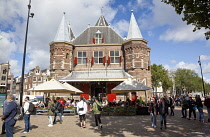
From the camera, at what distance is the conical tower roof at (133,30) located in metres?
22.6

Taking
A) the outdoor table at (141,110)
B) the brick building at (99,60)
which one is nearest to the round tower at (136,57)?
the brick building at (99,60)

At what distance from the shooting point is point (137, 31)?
23109 millimetres

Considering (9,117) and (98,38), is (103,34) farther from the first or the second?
(9,117)

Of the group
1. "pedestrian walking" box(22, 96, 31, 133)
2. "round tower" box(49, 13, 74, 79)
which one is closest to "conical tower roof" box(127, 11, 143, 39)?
"round tower" box(49, 13, 74, 79)

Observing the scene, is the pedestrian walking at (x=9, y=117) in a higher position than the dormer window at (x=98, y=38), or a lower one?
lower

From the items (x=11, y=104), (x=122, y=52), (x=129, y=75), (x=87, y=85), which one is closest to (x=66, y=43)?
(x=87, y=85)

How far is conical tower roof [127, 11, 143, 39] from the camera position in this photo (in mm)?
22609

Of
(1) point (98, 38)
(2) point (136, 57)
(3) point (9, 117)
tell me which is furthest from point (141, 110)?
(1) point (98, 38)

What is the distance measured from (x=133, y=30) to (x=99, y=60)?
6702 mm

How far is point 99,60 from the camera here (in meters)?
24.0

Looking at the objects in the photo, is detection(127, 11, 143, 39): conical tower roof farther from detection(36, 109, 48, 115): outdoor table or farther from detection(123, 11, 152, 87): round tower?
detection(36, 109, 48, 115): outdoor table

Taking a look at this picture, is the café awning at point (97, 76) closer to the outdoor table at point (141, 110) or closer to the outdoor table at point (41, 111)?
the outdoor table at point (141, 110)

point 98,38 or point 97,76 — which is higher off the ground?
point 98,38

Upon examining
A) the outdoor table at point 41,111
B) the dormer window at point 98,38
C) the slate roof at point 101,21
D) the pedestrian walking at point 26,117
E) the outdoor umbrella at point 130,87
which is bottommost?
the outdoor table at point 41,111
